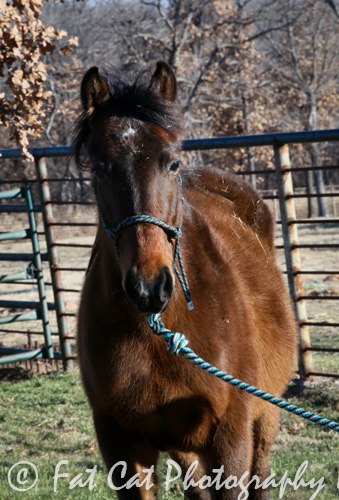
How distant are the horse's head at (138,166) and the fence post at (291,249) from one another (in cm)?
350

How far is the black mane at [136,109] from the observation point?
3428 mm

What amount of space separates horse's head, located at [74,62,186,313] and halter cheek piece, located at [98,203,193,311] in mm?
14

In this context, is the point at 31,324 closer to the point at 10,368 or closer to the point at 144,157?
the point at 10,368

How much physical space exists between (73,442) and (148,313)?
3.31 meters

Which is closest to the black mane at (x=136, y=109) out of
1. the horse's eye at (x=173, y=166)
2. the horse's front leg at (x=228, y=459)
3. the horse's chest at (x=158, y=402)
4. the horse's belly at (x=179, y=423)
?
the horse's eye at (x=173, y=166)

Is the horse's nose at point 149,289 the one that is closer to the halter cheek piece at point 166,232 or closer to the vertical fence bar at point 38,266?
the halter cheek piece at point 166,232

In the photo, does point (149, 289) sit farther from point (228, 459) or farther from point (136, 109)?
point (228, 459)

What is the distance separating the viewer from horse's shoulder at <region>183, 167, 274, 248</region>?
512cm

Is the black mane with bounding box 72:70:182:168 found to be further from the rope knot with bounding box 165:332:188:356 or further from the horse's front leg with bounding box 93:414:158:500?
the horse's front leg with bounding box 93:414:158:500

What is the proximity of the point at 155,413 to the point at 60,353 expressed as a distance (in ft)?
17.4

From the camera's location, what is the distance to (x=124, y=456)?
365 centimetres

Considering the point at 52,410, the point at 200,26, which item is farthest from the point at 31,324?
the point at 200,26

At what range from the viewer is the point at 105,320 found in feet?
11.8

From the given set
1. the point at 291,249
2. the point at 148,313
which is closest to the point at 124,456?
the point at 148,313
